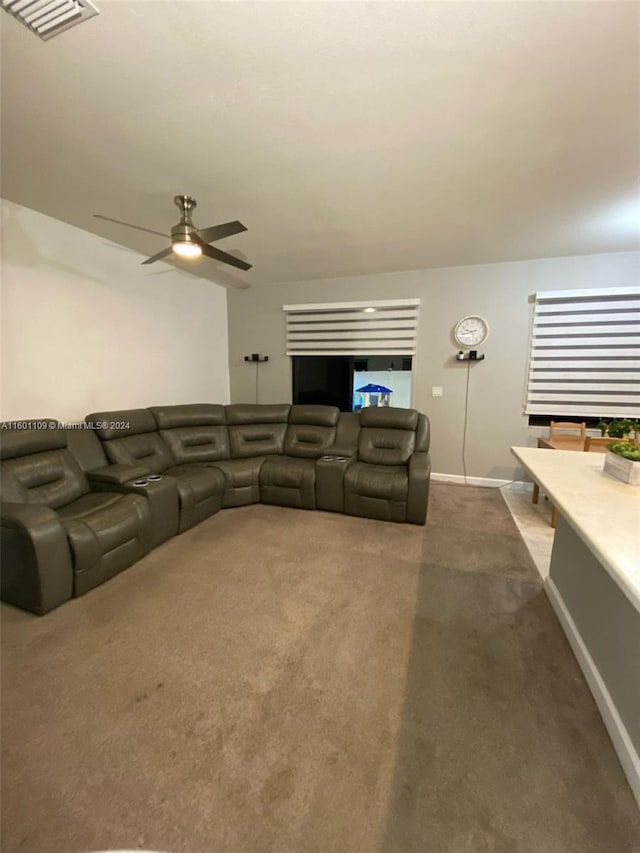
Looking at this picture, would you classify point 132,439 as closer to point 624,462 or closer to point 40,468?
point 40,468

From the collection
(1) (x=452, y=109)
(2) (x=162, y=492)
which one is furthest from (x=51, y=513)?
(1) (x=452, y=109)

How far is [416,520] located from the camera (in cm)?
312

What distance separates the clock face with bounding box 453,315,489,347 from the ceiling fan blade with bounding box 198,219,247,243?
9.51 ft

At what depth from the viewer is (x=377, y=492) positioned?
319 cm

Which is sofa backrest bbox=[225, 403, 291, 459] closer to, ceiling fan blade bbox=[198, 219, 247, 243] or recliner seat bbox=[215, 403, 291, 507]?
recliner seat bbox=[215, 403, 291, 507]

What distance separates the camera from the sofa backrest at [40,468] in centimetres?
230

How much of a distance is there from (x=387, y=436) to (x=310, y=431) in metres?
0.94

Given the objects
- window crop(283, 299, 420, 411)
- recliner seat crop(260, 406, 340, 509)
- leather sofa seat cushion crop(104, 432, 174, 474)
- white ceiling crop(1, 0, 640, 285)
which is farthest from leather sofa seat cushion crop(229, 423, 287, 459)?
white ceiling crop(1, 0, 640, 285)

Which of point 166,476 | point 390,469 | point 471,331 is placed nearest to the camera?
point 166,476

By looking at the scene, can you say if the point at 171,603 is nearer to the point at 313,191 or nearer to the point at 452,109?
the point at 313,191

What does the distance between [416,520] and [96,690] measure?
2.51 meters

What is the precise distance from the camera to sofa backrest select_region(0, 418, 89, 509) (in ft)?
7.54

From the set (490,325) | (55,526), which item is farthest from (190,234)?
(490,325)

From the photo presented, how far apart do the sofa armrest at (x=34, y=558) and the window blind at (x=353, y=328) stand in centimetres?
350
